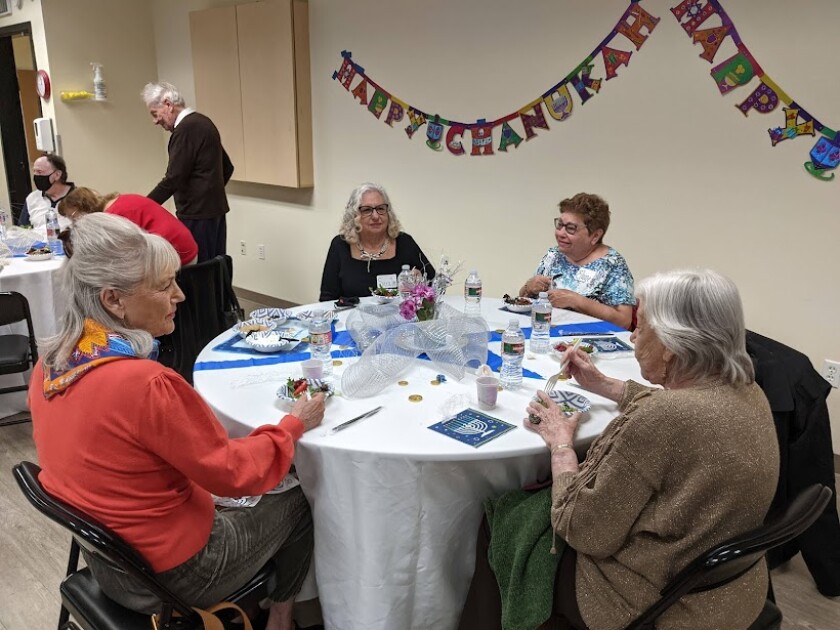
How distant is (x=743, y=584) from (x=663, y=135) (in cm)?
235

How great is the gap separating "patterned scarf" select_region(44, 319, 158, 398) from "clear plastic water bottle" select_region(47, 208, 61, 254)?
2.72 metres

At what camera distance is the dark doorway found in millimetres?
5992

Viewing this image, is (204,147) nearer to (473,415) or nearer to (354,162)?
(354,162)

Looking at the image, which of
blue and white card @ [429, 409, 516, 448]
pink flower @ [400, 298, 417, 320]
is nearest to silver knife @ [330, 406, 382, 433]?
blue and white card @ [429, 409, 516, 448]

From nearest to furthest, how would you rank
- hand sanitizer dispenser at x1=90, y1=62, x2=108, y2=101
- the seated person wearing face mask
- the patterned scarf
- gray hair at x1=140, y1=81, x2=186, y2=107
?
the patterned scarf → gray hair at x1=140, y1=81, x2=186, y2=107 → the seated person wearing face mask → hand sanitizer dispenser at x1=90, y1=62, x2=108, y2=101

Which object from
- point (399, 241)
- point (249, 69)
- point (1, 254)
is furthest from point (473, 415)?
point (249, 69)

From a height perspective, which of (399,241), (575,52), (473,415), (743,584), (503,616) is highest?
(575,52)

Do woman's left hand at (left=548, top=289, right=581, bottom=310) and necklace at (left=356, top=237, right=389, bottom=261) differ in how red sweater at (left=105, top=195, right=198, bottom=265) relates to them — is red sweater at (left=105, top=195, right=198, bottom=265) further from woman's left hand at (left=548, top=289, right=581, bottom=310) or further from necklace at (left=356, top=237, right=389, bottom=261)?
woman's left hand at (left=548, top=289, right=581, bottom=310)

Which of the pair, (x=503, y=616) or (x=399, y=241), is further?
(x=399, y=241)

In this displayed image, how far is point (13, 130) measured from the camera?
6148mm

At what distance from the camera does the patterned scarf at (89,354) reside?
46.8 inches

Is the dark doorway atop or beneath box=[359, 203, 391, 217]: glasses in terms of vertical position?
atop

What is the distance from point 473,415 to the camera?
1.60 metres

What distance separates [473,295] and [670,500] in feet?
4.77
